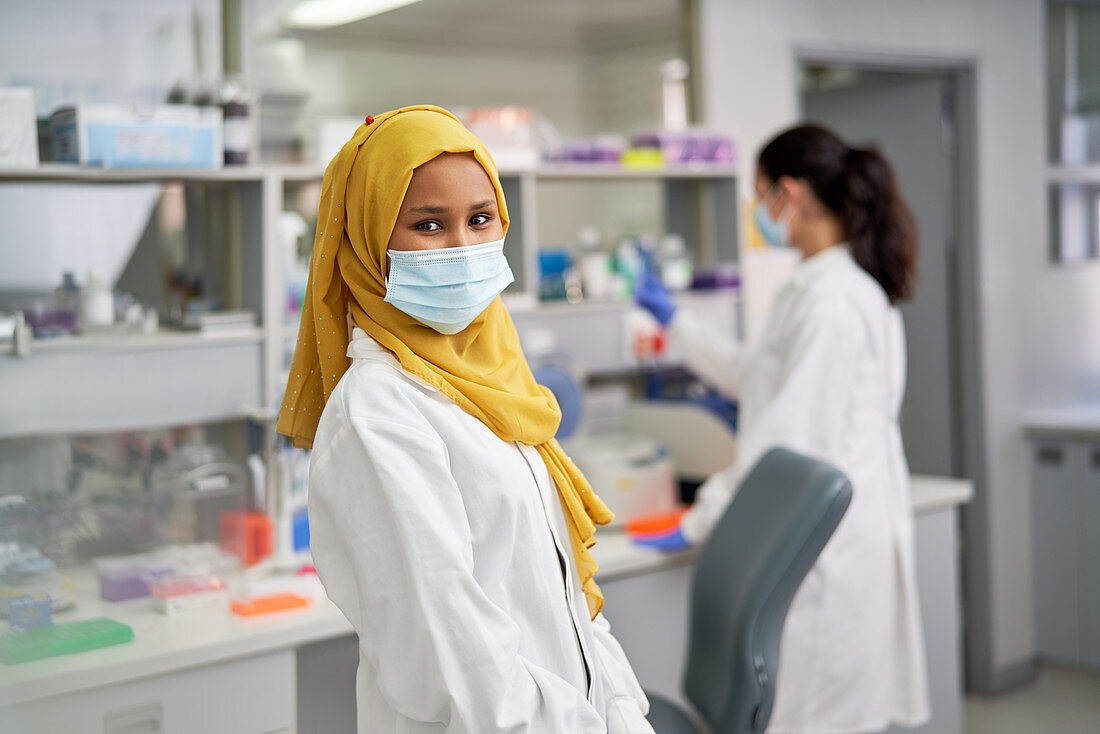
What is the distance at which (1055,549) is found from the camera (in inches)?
154

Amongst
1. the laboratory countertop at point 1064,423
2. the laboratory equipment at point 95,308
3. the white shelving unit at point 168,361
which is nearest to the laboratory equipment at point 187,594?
the white shelving unit at point 168,361

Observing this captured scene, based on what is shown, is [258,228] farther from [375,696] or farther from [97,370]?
[375,696]

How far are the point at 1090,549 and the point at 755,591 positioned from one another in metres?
2.64

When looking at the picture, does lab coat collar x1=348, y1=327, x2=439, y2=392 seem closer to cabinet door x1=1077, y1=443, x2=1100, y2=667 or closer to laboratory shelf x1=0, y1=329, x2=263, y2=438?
laboratory shelf x1=0, y1=329, x2=263, y2=438

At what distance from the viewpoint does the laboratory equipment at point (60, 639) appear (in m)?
1.63

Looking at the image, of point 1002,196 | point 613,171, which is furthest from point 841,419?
point 1002,196

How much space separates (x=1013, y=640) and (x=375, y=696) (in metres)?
3.37

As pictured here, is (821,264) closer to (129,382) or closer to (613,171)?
(613,171)

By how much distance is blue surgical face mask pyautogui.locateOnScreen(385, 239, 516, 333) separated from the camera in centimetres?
112

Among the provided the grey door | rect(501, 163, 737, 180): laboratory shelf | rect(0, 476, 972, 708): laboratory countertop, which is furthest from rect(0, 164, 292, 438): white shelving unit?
the grey door

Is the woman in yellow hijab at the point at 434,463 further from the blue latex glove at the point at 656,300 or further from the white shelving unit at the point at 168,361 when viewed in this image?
the blue latex glove at the point at 656,300

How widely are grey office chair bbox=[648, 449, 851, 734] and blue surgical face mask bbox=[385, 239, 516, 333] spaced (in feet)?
2.68

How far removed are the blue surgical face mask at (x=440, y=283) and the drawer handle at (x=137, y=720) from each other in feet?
2.97

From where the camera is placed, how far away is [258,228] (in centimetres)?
231
